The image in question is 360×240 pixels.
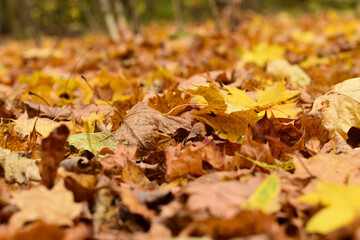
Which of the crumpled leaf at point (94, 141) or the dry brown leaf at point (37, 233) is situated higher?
the dry brown leaf at point (37, 233)

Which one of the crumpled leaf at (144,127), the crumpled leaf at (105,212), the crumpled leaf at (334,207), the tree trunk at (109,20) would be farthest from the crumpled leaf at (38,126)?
the tree trunk at (109,20)

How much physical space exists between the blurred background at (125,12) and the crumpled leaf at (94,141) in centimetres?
390

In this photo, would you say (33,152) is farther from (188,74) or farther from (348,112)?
(188,74)

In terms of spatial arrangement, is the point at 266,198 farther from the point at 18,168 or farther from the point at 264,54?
the point at 264,54

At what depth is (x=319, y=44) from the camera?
156 inches

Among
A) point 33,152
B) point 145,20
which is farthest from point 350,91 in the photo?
point 145,20

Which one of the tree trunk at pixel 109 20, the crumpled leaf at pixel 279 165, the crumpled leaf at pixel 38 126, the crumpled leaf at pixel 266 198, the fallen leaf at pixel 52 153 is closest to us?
the crumpled leaf at pixel 266 198

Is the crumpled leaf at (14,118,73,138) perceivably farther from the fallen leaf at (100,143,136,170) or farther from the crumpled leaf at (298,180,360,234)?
the crumpled leaf at (298,180,360,234)

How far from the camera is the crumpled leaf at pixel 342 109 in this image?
118 centimetres

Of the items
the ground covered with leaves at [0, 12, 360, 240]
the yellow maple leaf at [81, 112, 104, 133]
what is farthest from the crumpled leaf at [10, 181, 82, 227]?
the yellow maple leaf at [81, 112, 104, 133]

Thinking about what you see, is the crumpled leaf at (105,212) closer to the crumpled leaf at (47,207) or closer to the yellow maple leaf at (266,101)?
the crumpled leaf at (47,207)

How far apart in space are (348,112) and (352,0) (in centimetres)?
1789

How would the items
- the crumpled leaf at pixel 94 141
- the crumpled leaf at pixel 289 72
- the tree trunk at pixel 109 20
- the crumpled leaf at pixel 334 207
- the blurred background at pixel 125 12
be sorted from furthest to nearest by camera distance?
the blurred background at pixel 125 12 < the tree trunk at pixel 109 20 < the crumpled leaf at pixel 289 72 < the crumpled leaf at pixel 94 141 < the crumpled leaf at pixel 334 207

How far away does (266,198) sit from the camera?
0.76m
